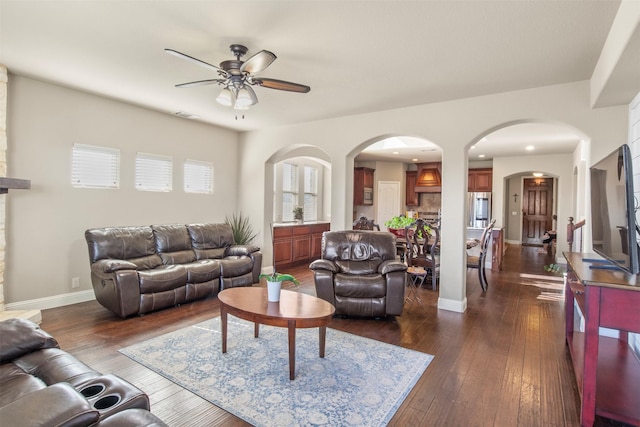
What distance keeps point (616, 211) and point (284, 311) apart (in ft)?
8.03

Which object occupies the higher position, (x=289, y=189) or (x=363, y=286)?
(x=289, y=189)

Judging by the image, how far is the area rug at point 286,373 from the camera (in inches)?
86.7

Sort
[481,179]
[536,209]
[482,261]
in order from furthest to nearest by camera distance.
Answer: [536,209] < [481,179] < [482,261]

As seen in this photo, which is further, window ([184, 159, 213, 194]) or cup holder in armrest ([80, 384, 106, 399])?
window ([184, 159, 213, 194])

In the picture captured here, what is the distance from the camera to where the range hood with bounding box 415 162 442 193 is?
9.95 metres

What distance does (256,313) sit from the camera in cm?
271

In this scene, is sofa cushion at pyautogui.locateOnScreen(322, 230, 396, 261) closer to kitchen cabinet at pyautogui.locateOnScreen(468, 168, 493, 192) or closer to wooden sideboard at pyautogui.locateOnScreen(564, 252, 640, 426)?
wooden sideboard at pyautogui.locateOnScreen(564, 252, 640, 426)

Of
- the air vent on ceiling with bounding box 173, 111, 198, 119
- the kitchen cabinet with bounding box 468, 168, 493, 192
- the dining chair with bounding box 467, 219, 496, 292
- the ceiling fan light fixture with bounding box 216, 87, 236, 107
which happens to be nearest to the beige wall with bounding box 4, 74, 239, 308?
the air vent on ceiling with bounding box 173, 111, 198, 119

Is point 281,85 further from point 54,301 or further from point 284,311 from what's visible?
point 54,301

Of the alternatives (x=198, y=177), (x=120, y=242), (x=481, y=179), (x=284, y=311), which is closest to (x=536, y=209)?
(x=481, y=179)

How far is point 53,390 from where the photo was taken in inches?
42.6

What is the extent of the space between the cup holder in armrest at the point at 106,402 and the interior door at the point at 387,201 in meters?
9.24

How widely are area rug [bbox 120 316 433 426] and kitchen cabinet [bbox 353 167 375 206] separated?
6529 millimetres

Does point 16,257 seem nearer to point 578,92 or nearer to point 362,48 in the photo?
point 362,48
